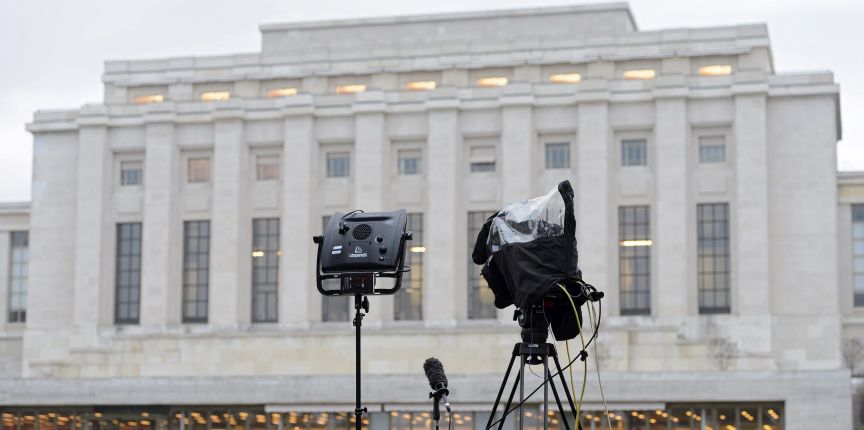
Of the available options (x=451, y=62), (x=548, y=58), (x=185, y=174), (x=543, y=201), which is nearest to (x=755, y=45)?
(x=548, y=58)

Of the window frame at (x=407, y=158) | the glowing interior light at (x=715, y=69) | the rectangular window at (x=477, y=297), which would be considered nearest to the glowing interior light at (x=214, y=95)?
the window frame at (x=407, y=158)

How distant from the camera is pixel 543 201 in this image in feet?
38.8

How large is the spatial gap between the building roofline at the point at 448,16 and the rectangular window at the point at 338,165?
15.0 meters

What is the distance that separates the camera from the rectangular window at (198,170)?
70375 millimetres

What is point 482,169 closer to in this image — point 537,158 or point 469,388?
point 537,158

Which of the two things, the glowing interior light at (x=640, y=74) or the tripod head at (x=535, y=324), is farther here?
the glowing interior light at (x=640, y=74)

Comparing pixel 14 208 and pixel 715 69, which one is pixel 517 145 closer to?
pixel 715 69

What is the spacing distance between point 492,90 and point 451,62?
7513 millimetres

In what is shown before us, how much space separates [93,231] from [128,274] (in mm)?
2632

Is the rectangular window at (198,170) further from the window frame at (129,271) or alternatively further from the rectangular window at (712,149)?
the rectangular window at (712,149)

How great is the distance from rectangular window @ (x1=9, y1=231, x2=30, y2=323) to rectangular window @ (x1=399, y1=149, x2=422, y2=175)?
73.1 feet

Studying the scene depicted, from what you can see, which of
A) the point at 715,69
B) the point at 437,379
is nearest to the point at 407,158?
the point at 715,69

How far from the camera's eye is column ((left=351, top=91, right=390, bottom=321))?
6762 centimetres

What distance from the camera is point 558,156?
67188mm
